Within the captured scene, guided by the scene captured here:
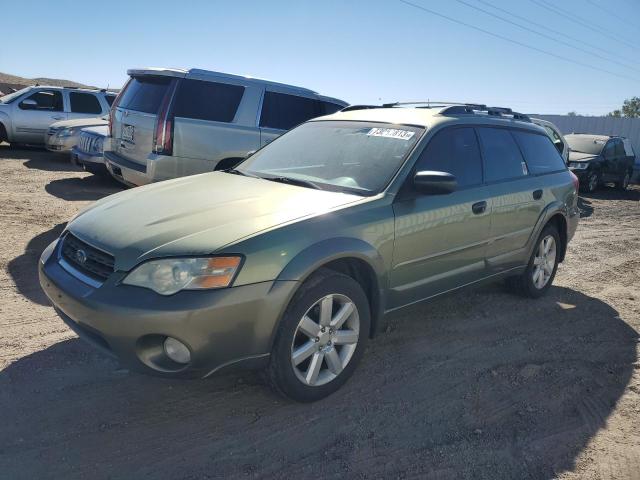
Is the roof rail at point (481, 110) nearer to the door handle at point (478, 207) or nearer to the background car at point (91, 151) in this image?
the door handle at point (478, 207)

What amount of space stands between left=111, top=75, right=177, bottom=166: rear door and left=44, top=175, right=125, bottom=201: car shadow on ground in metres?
2.12

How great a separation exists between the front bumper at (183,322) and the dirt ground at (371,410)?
0.43m

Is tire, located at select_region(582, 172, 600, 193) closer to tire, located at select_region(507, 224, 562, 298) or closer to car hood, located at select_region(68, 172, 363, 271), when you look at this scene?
tire, located at select_region(507, 224, 562, 298)

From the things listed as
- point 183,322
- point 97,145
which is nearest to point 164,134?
point 97,145

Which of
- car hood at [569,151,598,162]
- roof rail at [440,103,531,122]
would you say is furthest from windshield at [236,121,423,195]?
car hood at [569,151,598,162]

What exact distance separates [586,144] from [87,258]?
16298mm

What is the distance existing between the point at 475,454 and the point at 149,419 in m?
1.80

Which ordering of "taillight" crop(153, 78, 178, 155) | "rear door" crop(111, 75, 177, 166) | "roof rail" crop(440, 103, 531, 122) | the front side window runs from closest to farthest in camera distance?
"roof rail" crop(440, 103, 531, 122), "taillight" crop(153, 78, 178, 155), "rear door" crop(111, 75, 177, 166), the front side window

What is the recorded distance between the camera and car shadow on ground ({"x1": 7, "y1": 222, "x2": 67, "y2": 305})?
464 centimetres

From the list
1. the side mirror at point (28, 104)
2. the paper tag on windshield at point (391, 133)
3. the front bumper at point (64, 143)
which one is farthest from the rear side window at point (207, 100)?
the side mirror at point (28, 104)

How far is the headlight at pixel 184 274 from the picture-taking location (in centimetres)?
279

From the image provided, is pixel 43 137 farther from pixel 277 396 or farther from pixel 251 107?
pixel 277 396

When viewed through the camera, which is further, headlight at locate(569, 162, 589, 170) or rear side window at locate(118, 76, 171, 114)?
headlight at locate(569, 162, 589, 170)

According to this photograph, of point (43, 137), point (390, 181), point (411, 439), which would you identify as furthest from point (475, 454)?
point (43, 137)
